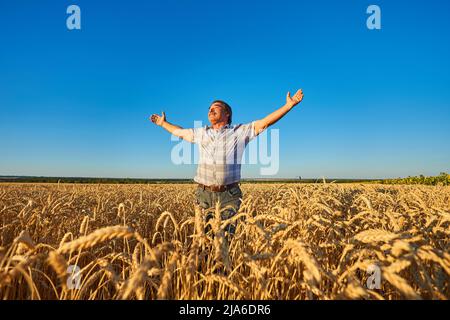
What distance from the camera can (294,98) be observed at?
14.0ft

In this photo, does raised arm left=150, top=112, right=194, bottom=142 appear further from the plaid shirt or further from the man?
the plaid shirt

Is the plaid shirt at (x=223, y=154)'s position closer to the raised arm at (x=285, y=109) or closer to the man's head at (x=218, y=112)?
the man's head at (x=218, y=112)

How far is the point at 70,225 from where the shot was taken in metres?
4.27

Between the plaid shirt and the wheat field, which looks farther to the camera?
the plaid shirt

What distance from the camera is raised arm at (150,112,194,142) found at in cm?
490

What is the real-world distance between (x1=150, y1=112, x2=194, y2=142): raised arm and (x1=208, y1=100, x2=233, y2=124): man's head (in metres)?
0.48

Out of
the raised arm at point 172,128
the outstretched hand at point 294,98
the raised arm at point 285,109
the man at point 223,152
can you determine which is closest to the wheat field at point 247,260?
the man at point 223,152

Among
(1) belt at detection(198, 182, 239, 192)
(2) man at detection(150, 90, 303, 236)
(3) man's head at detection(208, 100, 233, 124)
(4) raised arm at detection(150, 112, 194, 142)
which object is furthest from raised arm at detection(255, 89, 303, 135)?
(4) raised arm at detection(150, 112, 194, 142)

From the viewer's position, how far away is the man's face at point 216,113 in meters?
4.57

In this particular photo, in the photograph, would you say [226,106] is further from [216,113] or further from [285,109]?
[285,109]

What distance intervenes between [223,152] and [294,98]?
4.06ft

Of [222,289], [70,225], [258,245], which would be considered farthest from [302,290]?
[70,225]
